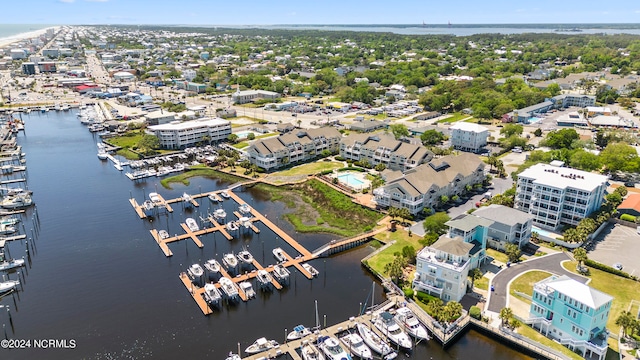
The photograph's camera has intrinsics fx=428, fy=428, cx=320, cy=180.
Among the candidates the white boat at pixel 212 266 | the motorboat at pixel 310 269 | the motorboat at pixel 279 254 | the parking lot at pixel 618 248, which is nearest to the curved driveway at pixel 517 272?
the parking lot at pixel 618 248

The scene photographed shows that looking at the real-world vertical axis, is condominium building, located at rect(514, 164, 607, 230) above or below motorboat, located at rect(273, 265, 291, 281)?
above

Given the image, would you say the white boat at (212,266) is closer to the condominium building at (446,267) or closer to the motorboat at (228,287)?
the motorboat at (228,287)

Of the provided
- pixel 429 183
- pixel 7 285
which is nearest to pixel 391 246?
pixel 429 183

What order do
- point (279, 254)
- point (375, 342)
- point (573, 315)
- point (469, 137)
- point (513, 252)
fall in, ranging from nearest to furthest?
point (573, 315) < point (375, 342) < point (513, 252) < point (279, 254) < point (469, 137)

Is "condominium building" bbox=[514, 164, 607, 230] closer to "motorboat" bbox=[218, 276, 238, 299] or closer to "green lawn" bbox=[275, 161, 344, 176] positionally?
"green lawn" bbox=[275, 161, 344, 176]

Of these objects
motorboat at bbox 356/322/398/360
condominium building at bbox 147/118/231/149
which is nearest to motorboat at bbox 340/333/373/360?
motorboat at bbox 356/322/398/360

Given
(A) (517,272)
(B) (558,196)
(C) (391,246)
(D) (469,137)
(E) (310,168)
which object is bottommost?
(C) (391,246)

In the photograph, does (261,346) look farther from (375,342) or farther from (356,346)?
(375,342)
